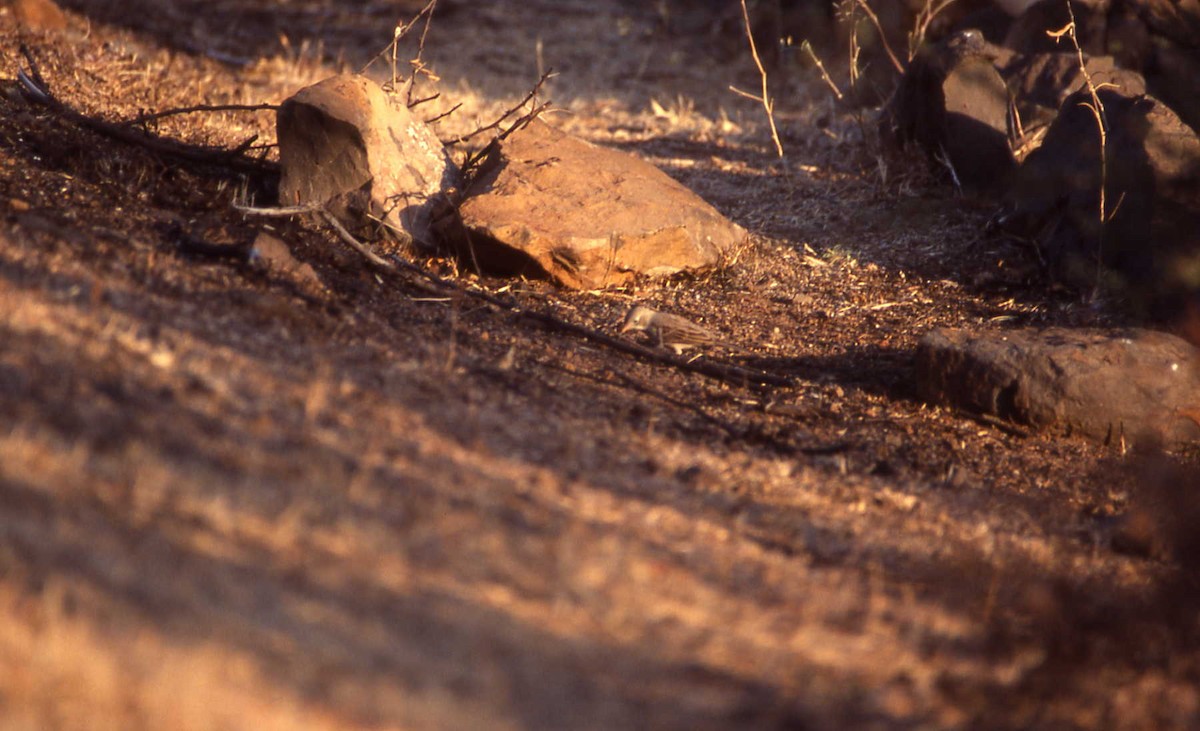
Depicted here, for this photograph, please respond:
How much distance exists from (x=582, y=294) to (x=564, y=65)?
19.1 ft

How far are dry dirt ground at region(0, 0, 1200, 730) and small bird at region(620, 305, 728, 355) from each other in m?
0.23

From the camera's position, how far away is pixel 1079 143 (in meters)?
6.18

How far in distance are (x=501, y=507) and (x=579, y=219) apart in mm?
2635

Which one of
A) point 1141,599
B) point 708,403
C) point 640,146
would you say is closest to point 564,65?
point 640,146

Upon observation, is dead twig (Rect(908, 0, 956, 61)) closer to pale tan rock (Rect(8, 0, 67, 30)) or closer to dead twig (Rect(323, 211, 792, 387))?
dead twig (Rect(323, 211, 792, 387))

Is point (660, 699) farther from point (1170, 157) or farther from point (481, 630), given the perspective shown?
point (1170, 157)

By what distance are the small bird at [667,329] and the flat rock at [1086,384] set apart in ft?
3.31

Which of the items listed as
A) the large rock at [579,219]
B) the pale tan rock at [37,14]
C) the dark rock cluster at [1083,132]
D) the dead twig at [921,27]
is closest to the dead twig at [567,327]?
the large rock at [579,219]

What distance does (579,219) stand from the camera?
550 cm

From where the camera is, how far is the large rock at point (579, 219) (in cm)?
540

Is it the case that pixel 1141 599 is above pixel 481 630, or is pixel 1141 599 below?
below

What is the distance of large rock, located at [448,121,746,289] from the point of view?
5398 mm

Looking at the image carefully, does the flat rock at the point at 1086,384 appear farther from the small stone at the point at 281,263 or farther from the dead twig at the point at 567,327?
the small stone at the point at 281,263

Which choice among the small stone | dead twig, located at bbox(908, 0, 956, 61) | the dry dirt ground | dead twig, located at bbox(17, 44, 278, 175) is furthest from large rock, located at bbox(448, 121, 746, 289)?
dead twig, located at bbox(908, 0, 956, 61)
